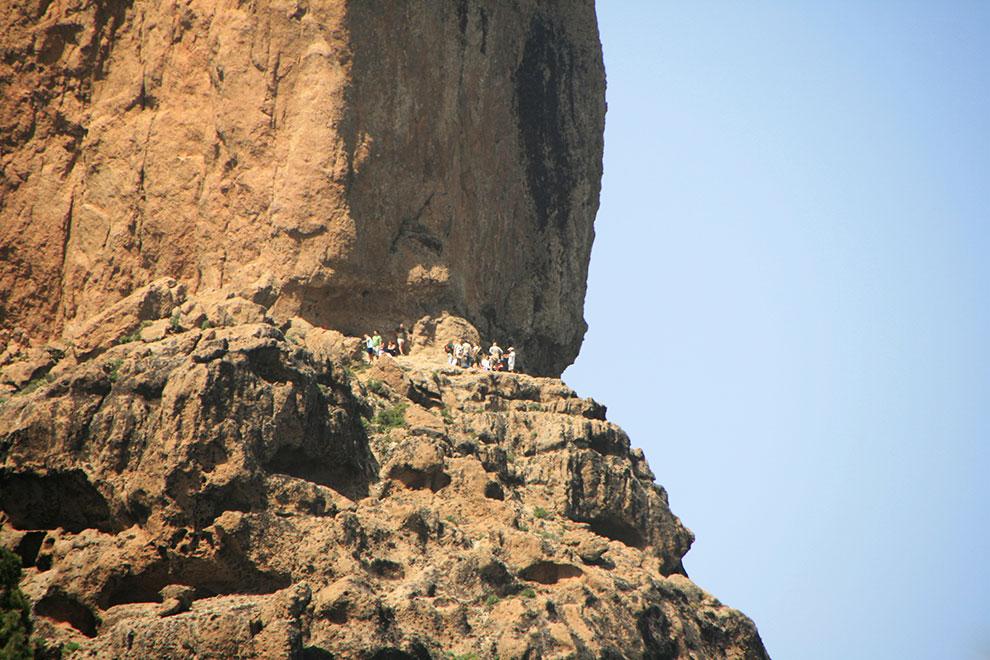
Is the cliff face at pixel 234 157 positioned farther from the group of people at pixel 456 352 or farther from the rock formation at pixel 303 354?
the group of people at pixel 456 352

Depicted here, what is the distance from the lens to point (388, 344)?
59312 mm

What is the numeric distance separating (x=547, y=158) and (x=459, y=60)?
7229mm

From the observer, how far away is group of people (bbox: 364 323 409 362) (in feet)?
191

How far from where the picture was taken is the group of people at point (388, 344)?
58312 mm

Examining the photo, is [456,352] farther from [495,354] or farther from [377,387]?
[377,387]

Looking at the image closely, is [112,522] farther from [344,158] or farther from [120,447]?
[344,158]

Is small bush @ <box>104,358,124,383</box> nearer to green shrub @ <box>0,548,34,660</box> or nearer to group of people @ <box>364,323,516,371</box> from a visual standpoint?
green shrub @ <box>0,548,34,660</box>

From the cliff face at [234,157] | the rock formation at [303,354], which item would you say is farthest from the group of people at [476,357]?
the cliff face at [234,157]

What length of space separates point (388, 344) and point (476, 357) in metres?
2.54

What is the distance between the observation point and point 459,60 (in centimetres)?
6234

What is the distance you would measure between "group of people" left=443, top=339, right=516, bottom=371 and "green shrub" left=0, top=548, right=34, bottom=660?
651 inches

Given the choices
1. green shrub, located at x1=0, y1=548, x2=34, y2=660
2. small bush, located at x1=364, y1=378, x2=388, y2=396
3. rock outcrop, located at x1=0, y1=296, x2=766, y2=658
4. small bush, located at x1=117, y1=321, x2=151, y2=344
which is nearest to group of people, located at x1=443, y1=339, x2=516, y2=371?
rock outcrop, located at x1=0, y1=296, x2=766, y2=658

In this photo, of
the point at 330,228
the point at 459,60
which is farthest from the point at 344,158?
the point at 459,60

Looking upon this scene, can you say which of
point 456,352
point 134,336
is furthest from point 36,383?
point 456,352
